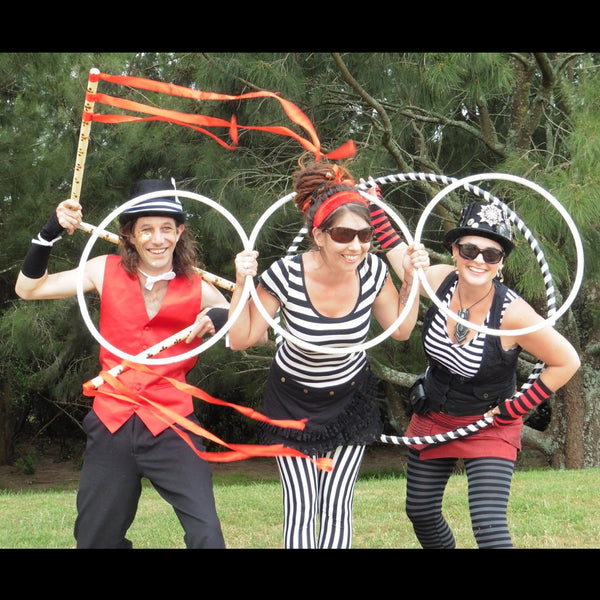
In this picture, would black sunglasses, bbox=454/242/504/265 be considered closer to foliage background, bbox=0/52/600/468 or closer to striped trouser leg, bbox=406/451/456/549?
striped trouser leg, bbox=406/451/456/549

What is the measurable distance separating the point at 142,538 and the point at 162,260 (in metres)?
2.56

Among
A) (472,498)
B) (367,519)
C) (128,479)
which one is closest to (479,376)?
(472,498)

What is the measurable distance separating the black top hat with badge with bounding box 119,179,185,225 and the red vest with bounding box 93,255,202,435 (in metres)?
0.24

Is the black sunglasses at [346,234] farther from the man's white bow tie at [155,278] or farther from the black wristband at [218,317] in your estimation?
the man's white bow tie at [155,278]

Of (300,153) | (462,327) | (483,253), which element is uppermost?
(300,153)

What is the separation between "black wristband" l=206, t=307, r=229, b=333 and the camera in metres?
3.95

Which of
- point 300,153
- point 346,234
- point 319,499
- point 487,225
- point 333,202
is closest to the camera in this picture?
point 346,234

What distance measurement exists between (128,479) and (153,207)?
122cm

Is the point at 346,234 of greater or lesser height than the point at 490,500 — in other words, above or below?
above

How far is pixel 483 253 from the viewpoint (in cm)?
396

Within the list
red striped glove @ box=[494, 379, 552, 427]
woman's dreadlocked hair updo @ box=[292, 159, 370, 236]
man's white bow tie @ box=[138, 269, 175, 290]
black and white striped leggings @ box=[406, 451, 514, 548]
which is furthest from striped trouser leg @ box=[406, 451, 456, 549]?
man's white bow tie @ box=[138, 269, 175, 290]

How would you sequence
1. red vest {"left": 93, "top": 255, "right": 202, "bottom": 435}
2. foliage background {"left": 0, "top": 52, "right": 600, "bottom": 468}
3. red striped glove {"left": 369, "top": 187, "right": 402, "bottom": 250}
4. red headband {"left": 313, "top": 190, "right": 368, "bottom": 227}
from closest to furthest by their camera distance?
red headband {"left": 313, "top": 190, "right": 368, "bottom": 227}
red vest {"left": 93, "top": 255, "right": 202, "bottom": 435}
red striped glove {"left": 369, "top": 187, "right": 402, "bottom": 250}
foliage background {"left": 0, "top": 52, "right": 600, "bottom": 468}

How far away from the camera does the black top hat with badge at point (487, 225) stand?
157 inches

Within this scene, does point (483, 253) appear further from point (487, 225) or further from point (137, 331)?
point (137, 331)
